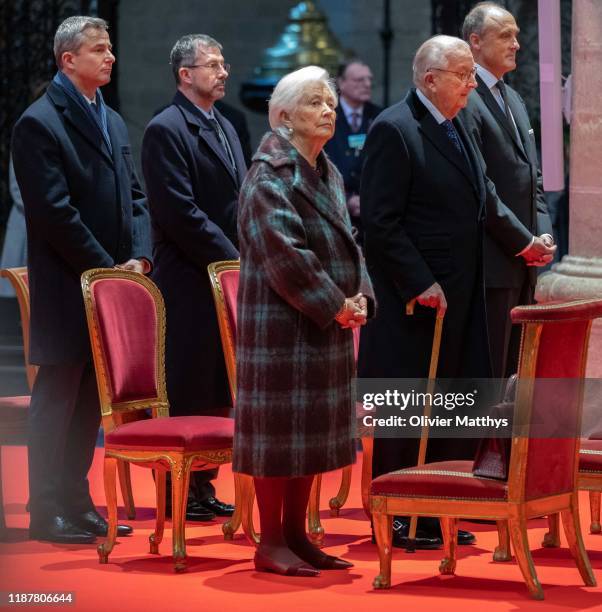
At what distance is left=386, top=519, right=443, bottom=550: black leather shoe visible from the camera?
534 cm

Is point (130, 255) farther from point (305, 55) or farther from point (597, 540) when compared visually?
point (305, 55)

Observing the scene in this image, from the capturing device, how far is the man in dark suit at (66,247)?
5.46 meters

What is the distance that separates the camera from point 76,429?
5633 mm

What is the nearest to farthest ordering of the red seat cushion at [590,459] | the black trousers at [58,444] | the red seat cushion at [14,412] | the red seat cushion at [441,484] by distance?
the red seat cushion at [441,484], the red seat cushion at [590,459], the black trousers at [58,444], the red seat cushion at [14,412]

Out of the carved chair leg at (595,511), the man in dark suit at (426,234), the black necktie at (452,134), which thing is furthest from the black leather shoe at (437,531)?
the black necktie at (452,134)

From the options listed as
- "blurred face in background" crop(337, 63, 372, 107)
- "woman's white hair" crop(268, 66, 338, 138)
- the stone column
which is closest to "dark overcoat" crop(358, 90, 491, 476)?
"woman's white hair" crop(268, 66, 338, 138)

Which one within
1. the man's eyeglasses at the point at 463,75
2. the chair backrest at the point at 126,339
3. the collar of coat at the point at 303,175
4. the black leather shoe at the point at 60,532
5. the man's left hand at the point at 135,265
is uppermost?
the man's eyeglasses at the point at 463,75

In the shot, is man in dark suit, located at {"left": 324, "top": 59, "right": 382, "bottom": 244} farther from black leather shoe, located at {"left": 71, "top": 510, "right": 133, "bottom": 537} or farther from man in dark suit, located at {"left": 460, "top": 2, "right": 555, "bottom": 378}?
black leather shoe, located at {"left": 71, "top": 510, "right": 133, "bottom": 537}

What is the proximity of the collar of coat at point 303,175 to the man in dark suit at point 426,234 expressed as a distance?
543 millimetres

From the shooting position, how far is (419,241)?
214 inches

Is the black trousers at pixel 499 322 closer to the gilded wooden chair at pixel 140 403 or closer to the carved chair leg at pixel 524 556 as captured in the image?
the gilded wooden chair at pixel 140 403

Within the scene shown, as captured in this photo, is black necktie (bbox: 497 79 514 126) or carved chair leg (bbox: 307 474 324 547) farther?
black necktie (bbox: 497 79 514 126)

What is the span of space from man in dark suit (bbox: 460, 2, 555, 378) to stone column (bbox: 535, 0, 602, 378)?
2.42 ft

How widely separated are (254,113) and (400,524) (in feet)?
22.9
